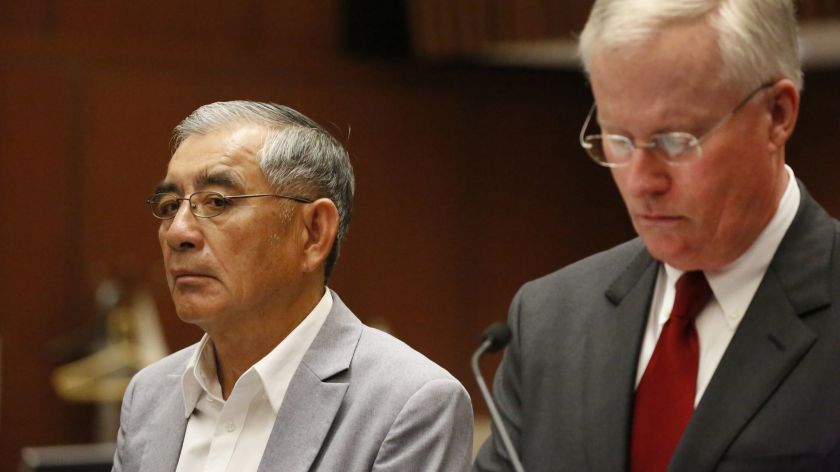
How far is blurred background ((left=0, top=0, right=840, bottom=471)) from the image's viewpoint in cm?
605

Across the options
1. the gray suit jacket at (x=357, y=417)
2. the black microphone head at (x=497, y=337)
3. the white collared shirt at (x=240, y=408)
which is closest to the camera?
the black microphone head at (x=497, y=337)

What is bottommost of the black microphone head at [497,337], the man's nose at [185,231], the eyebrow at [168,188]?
the black microphone head at [497,337]

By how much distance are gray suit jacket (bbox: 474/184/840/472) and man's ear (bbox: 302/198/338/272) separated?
47 centimetres

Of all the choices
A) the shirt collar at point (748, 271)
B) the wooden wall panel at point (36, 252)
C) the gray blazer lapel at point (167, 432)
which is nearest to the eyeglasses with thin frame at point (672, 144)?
the shirt collar at point (748, 271)

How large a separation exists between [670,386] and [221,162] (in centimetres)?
98

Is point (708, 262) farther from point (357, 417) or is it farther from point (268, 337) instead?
point (268, 337)

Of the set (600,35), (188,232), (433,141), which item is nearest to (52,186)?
(433,141)

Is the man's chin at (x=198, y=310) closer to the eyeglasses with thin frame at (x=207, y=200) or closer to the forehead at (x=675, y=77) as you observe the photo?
the eyeglasses with thin frame at (x=207, y=200)

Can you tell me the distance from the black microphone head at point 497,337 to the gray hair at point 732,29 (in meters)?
0.49

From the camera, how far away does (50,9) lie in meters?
6.16

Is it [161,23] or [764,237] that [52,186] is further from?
[764,237]

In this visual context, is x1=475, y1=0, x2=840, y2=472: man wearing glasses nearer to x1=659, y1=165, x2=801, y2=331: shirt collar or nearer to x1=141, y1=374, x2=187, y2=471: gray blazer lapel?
x1=659, y1=165, x2=801, y2=331: shirt collar

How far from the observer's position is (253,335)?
2.41m

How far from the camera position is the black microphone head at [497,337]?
2.00m
